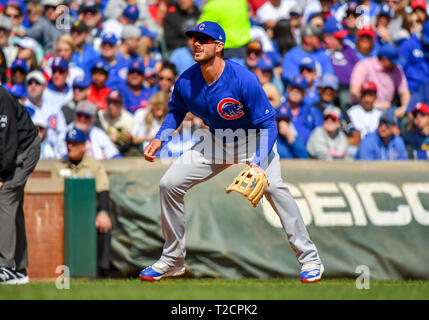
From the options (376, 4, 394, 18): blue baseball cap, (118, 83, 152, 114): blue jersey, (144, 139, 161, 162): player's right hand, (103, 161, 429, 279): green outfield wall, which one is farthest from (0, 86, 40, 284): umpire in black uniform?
(376, 4, 394, 18): blue baseball cap

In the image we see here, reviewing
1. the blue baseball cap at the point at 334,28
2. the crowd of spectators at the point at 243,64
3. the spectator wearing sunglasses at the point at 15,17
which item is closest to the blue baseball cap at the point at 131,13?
the crowd of spectators at the point at 243,64

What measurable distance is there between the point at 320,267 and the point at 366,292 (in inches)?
17.1

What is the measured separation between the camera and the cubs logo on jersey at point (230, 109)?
22.1 feet

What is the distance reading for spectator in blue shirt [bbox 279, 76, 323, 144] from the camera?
10.8 metres

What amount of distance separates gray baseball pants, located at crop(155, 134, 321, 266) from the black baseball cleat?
149 centimetres

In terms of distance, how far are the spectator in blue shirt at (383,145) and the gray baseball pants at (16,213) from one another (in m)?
4.30

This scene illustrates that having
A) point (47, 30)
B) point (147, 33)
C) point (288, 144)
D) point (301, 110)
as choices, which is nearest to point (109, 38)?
point (147, 33)

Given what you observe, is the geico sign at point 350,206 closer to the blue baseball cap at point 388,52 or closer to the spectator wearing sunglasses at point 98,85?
the spectator wearing sunglasses at point 98,85

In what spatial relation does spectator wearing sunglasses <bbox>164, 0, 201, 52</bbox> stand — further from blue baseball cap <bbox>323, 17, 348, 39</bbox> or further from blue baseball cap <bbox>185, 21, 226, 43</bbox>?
blue baseball cap <bbox>185, 21, 226, 43</bbox>

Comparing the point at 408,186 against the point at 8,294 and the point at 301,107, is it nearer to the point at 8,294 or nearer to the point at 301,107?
the point at 301,107

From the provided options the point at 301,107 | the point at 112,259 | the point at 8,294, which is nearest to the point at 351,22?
the point at 301,107

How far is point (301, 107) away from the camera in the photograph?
11.0m

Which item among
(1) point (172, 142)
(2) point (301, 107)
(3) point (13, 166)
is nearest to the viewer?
(3) point (13, 166)

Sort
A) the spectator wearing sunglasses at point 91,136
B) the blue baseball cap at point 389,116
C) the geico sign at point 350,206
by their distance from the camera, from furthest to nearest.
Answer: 1. the blue baseball cap at point 389,116
2. the spectator wearing sunglasses at point 91,136
3. the geico sign at point 350,206
